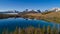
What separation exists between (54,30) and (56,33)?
64 cm

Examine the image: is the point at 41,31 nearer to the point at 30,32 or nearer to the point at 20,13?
the point at 30,32

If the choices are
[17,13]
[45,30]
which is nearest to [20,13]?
[17,13]

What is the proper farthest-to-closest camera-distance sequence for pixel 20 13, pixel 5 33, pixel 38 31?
pixel 20 13
pixel 38 31
pixel 5 33

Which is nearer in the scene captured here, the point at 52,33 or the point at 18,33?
the point at 18,33

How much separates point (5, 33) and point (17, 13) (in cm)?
3835

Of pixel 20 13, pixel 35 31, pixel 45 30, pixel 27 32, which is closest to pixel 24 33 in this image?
pixel 27 32

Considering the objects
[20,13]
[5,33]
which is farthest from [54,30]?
[20,13]

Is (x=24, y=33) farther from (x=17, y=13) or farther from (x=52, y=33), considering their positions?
(x=17, y=13)

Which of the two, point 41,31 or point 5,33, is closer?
point 5,33

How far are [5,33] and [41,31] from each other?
366 centimetres

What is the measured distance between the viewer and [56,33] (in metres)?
14.4

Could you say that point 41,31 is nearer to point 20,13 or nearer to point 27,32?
point 27,32

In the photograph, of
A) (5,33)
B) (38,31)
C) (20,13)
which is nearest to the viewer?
(5,33)

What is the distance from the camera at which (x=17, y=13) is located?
51375 millimetres
